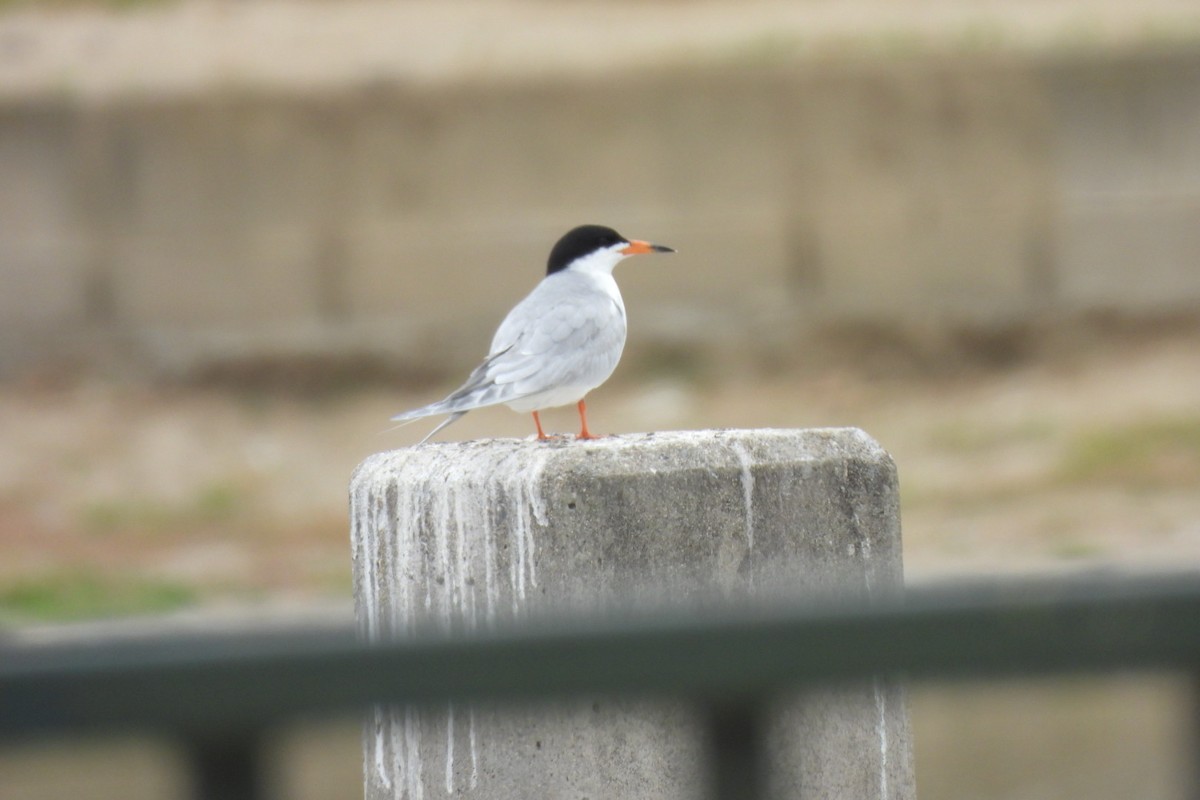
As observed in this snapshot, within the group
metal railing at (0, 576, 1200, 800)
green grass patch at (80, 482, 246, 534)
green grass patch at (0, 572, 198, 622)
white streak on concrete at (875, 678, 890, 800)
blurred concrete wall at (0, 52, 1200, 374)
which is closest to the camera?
metal railing at (0, 576, 1200, 800)

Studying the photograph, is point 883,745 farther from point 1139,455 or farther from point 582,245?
point 1139,455

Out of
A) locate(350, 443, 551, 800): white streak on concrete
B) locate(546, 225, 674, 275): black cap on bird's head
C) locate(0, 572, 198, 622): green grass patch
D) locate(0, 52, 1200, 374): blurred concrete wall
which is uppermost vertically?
locate(0, 52, 1200, 374): blurred concrete wall

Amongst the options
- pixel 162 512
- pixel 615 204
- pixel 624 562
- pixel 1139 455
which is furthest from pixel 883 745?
pixel 615 204

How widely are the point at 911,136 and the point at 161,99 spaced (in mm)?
8106

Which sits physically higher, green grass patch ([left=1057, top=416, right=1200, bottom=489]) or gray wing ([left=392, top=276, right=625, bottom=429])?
gray wing ([left=392, top=276, right=625, bottom=429])

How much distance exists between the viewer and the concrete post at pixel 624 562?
14.1 feet

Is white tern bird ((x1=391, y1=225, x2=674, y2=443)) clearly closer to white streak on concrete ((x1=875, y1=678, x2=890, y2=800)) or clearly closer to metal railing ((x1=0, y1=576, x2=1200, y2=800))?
white streak on concrete ((x1=875, y1=678, x2=890, y2=800))

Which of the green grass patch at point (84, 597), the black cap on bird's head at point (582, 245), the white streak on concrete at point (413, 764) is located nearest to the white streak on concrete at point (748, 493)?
the white streak on concrete at point (413, 764)

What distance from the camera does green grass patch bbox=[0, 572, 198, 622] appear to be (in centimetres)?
1436

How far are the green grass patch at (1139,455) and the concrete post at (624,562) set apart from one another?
11.2 meters

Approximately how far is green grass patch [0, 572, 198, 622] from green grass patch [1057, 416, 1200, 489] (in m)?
7.65

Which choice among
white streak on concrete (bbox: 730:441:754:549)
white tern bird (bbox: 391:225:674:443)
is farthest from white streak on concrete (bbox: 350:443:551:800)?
white tern bird (bbox: 391:225:674:443)

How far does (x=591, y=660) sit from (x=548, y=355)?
4156 mm

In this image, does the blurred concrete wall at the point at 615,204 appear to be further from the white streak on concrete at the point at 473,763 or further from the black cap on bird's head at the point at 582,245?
the white streak on concrete at the point at 473,763
